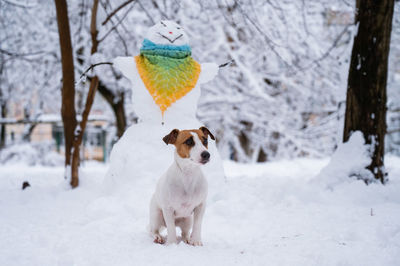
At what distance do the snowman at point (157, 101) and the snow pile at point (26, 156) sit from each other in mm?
8789

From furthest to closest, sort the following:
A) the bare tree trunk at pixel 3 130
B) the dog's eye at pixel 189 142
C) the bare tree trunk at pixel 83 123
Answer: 1. the bare tree trunk at pixel 3 130
2. the bare tree trunk at pixel 83 123
3. the dog's eye at pixel 189 142

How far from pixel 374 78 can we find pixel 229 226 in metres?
2.58

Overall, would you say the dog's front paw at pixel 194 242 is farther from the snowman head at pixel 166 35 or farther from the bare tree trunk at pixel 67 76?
the bare tree trunk at pixel 67 76

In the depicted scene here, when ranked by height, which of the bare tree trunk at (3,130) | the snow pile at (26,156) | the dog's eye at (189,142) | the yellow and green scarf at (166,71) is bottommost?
the snow pile at (26,156)

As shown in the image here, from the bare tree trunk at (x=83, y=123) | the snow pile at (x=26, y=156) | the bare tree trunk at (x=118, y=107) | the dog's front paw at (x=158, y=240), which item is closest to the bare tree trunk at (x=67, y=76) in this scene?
the bare tree trunk at (x=83, y=123)

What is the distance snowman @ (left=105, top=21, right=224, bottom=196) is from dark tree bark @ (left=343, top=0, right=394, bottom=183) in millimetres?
1858

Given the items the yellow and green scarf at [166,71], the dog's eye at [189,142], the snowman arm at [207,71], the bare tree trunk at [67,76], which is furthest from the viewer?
the bare tree trunk at [67,76]

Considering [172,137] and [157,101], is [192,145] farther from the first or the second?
[157,101]

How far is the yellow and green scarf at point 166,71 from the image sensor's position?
133 inches

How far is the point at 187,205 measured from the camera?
2.28 meters

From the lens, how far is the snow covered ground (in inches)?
79.9

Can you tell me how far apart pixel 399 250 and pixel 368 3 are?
10.2 feet

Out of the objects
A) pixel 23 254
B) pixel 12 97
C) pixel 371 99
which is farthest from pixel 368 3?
pixel 12 97

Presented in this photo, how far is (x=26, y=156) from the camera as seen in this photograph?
1127 cm
